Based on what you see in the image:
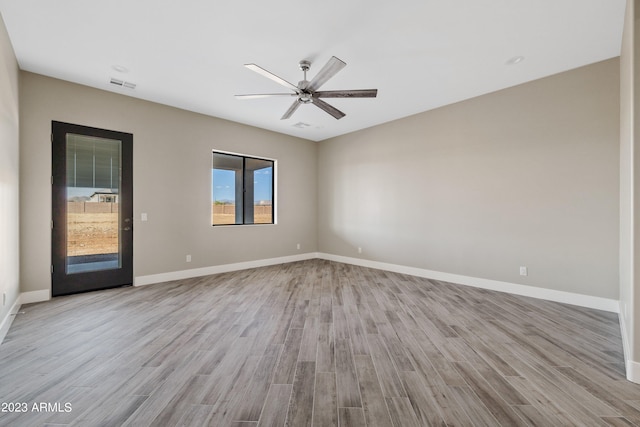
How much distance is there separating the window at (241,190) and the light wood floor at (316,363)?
246 centimetres

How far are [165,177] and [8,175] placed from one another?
6.60 ft

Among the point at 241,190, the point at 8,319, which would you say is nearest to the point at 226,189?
the point at 241,190

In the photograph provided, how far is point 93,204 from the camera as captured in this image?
4.18 m

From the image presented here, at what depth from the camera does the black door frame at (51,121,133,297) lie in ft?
12.7

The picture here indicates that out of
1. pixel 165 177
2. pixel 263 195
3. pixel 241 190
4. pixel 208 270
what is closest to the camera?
pixel 165 177

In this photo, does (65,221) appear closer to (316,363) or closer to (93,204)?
(93,204)

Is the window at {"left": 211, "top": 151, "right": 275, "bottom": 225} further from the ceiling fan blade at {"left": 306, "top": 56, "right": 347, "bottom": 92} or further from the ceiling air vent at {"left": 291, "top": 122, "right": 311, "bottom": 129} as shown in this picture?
the ceiling fan blade at {"left": 306, "top": 56, "right": 347, "bottom": 92}

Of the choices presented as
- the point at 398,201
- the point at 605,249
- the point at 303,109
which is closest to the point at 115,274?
the point at 303,109

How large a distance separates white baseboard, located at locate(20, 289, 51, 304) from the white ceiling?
9.82 feet

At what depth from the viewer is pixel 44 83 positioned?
379 cm

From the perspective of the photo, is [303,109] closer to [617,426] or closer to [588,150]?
[588,150]

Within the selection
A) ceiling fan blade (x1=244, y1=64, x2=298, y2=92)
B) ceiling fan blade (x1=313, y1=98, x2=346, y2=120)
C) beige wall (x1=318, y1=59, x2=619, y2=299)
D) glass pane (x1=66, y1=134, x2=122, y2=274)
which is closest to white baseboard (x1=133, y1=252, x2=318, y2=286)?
glass pane (x1=66, y1=134, x2=122, y2=274)

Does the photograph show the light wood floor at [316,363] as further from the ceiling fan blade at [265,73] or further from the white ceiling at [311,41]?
the white ceiling at [311,41]

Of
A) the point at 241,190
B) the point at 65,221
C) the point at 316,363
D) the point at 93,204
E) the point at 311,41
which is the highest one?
the point at 311,41
